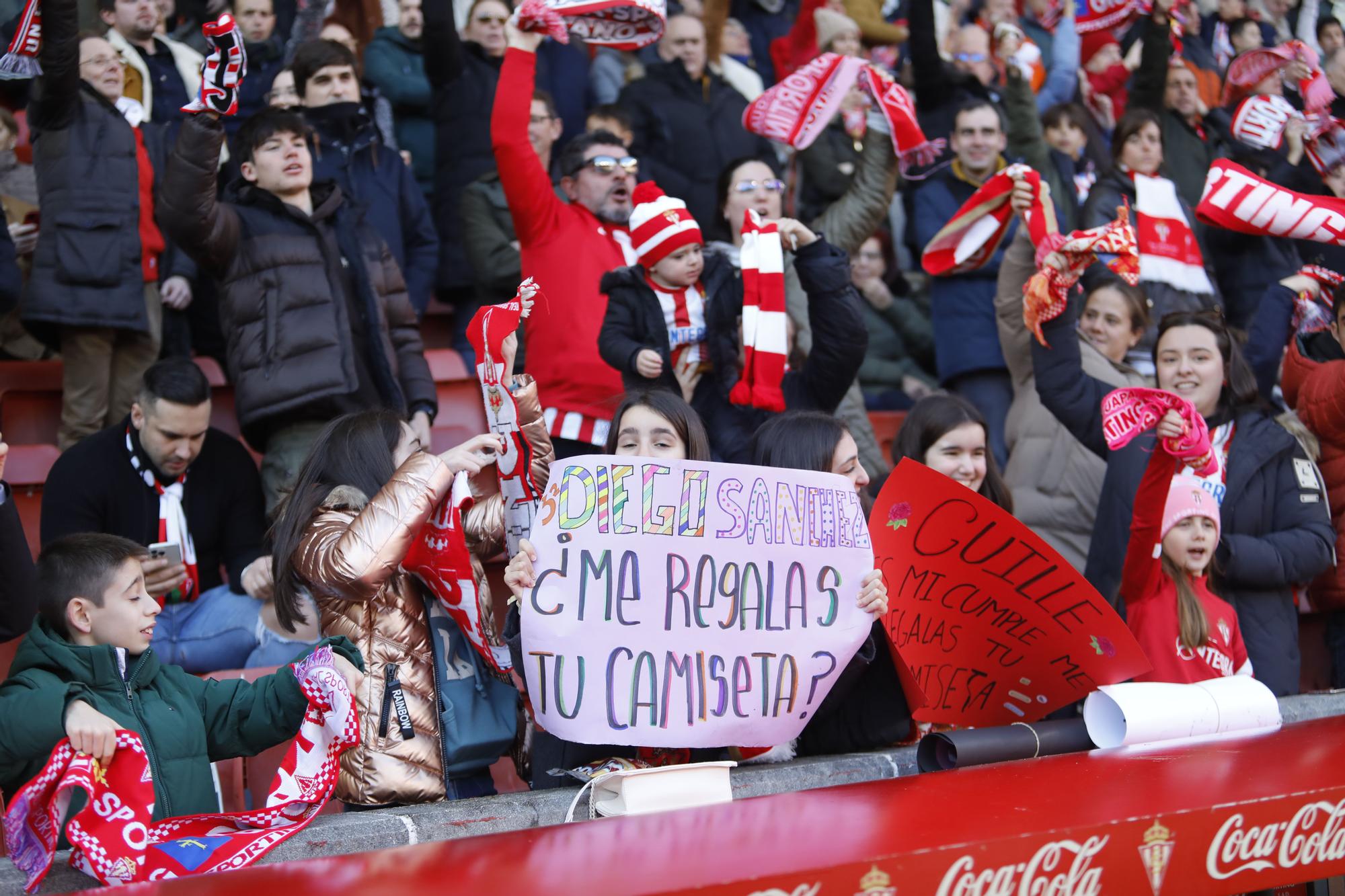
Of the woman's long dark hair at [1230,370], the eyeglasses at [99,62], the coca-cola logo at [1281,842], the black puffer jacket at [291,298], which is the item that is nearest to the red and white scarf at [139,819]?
the coca-cola logo at [1281,842]

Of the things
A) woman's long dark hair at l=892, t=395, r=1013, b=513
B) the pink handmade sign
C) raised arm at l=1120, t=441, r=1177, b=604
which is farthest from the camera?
woman's long dark hair at l=892, t=395, r=1013, b=513

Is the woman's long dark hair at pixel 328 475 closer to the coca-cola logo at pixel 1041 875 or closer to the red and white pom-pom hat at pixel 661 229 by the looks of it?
the red and white pom-pom hat at pixel 661 229

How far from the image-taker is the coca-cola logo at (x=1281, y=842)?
2994 mm

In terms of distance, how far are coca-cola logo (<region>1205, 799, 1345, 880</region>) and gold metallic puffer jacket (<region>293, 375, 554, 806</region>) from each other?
184 cm

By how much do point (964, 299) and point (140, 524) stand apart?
3937 mm

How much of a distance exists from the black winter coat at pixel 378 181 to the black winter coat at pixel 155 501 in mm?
1644

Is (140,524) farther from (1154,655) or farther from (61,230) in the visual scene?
(1154,655)

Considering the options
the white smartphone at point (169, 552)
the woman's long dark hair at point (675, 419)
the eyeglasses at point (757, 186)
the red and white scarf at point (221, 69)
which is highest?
the red and white scarf at point (221, 69)

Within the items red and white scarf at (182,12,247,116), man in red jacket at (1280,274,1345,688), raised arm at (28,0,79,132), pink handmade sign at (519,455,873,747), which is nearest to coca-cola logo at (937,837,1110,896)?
pink handmade sign at (519,455,873,747)

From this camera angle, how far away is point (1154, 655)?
4602 mm

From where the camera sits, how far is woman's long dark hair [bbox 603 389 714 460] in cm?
412

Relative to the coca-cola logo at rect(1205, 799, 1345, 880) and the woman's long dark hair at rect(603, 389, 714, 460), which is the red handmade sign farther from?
the coca-cola logo at rect(1205, 799, 1345, 880)

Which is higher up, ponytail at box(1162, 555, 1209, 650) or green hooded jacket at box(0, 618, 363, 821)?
green hooded jacket at box(0, 618, 363, 821)

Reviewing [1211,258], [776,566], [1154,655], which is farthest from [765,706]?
[1211,258]
